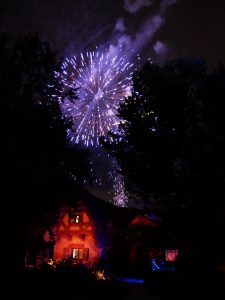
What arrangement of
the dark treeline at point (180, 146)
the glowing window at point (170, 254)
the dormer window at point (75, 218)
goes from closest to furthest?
1. the dark treeline at point (180, 146)
2. the glowing window at point (170, 254)
3. the dormer window at point (75, 218)

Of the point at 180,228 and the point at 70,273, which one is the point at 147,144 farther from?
the point at 70,273

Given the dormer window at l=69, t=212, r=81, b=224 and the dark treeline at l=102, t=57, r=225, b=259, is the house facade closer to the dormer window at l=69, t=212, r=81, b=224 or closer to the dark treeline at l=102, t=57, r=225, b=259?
the dormer window at l=69, t=212, r=81, b=224

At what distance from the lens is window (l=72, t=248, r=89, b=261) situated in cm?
3150

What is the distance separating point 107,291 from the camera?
15289 mm

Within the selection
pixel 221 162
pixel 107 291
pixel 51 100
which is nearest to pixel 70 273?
pixel 107 291

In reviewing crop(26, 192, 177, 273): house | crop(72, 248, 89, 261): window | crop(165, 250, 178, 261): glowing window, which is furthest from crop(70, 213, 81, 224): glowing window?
crop(165, 250, 178, 261): glowing window

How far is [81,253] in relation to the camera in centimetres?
3188

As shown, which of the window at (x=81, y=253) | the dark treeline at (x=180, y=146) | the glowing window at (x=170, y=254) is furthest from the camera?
the window at (x=81, y=253)

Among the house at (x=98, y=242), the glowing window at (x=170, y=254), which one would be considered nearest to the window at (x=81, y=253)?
the house at (x=98, y=242)

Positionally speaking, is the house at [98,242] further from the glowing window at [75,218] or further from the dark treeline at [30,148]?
the dark treeline at [30,148]

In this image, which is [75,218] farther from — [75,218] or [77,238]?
[77,238]

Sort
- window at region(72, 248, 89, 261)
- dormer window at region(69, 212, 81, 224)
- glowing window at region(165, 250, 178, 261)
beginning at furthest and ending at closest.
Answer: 1. dormer window at region(69, 212, 81, 224)
2. window at region(72, 248, 89, 261)
3. glowing window at region(165, 250, 178, 261)

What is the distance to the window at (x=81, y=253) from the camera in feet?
103

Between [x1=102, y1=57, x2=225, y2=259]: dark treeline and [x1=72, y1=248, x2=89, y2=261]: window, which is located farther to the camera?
[x1=72, y1=248, x2=89, y2=261]: window
